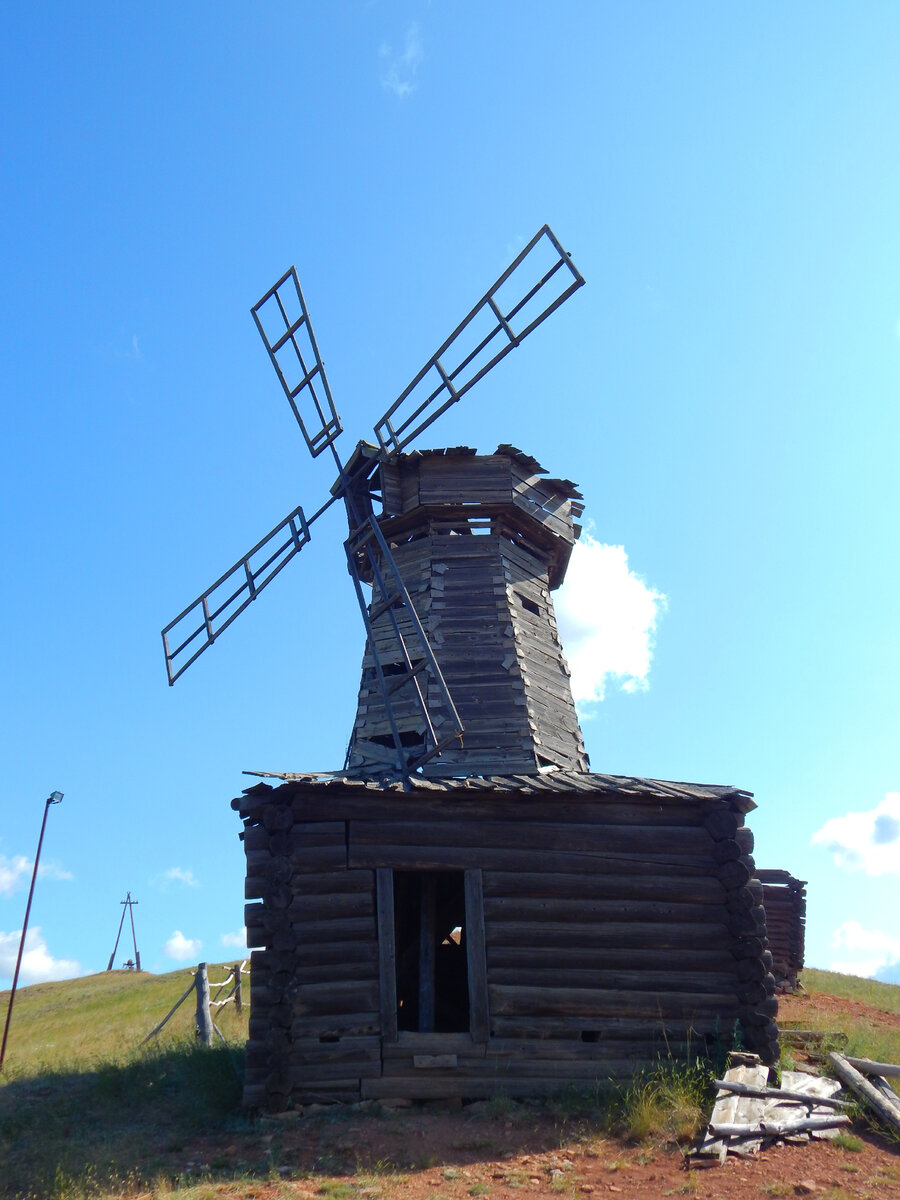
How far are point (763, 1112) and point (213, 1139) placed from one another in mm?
5215

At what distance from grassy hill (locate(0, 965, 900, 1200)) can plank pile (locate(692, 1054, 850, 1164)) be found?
14.3 inches

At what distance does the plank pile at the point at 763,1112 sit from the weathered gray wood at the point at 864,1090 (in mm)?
173

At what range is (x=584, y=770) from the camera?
527 inches

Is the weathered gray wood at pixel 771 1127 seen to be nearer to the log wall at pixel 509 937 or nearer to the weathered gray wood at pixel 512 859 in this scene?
the log wall at pixel 509 937

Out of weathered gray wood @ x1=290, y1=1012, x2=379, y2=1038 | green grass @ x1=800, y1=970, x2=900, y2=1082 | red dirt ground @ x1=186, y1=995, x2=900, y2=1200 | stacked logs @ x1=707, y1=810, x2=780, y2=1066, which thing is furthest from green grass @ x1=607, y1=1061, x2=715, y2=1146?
weathered gray wood @ x1=290, y1=1012, x2=379, y2=1038

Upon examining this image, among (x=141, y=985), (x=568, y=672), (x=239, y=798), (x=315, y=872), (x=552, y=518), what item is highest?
(x=552, y=518)

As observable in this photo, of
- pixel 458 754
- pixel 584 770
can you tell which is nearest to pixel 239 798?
pixel 458 754

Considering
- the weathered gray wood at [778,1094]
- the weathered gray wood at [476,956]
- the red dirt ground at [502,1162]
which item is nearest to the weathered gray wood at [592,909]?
the weathered gray wood at [476,956]

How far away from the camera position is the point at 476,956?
10016 mm

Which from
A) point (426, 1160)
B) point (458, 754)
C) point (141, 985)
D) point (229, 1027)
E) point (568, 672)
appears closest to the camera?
point (426, 1160)

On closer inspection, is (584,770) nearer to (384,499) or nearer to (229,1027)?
(384,499)

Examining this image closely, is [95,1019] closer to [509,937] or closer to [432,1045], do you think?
[432,1045]

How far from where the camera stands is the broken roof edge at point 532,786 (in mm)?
10180

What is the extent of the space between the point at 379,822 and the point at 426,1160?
11.4 ft
